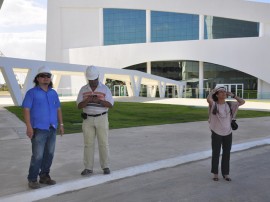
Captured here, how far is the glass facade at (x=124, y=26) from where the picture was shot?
184 feet

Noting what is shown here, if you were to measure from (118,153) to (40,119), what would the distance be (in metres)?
2.95

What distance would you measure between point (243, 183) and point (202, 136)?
4733mm

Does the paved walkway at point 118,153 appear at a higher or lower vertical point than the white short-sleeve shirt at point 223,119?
lower

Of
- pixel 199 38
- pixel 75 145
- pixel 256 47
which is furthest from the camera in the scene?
pixel 199 38

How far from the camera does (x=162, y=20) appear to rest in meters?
55.2

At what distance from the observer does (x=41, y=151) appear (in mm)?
4859

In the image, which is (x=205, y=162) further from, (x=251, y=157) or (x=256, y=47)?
(x=256, y=47)

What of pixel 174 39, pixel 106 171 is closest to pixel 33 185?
pixel 106 171

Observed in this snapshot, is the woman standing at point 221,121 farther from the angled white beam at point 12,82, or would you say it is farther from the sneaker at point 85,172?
the angled white beam at point 12,82

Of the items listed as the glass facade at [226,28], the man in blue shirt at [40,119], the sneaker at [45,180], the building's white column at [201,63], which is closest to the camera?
the man in blue shirt at [40,119]

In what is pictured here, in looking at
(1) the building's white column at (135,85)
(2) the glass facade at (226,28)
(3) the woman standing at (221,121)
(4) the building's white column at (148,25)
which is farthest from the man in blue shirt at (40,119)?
(4) the building's white column at (148,25)

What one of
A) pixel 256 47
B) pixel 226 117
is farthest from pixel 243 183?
pixel 256 47

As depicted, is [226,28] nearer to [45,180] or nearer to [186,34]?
[186,34]

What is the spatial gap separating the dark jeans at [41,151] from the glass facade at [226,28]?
50.7 m
